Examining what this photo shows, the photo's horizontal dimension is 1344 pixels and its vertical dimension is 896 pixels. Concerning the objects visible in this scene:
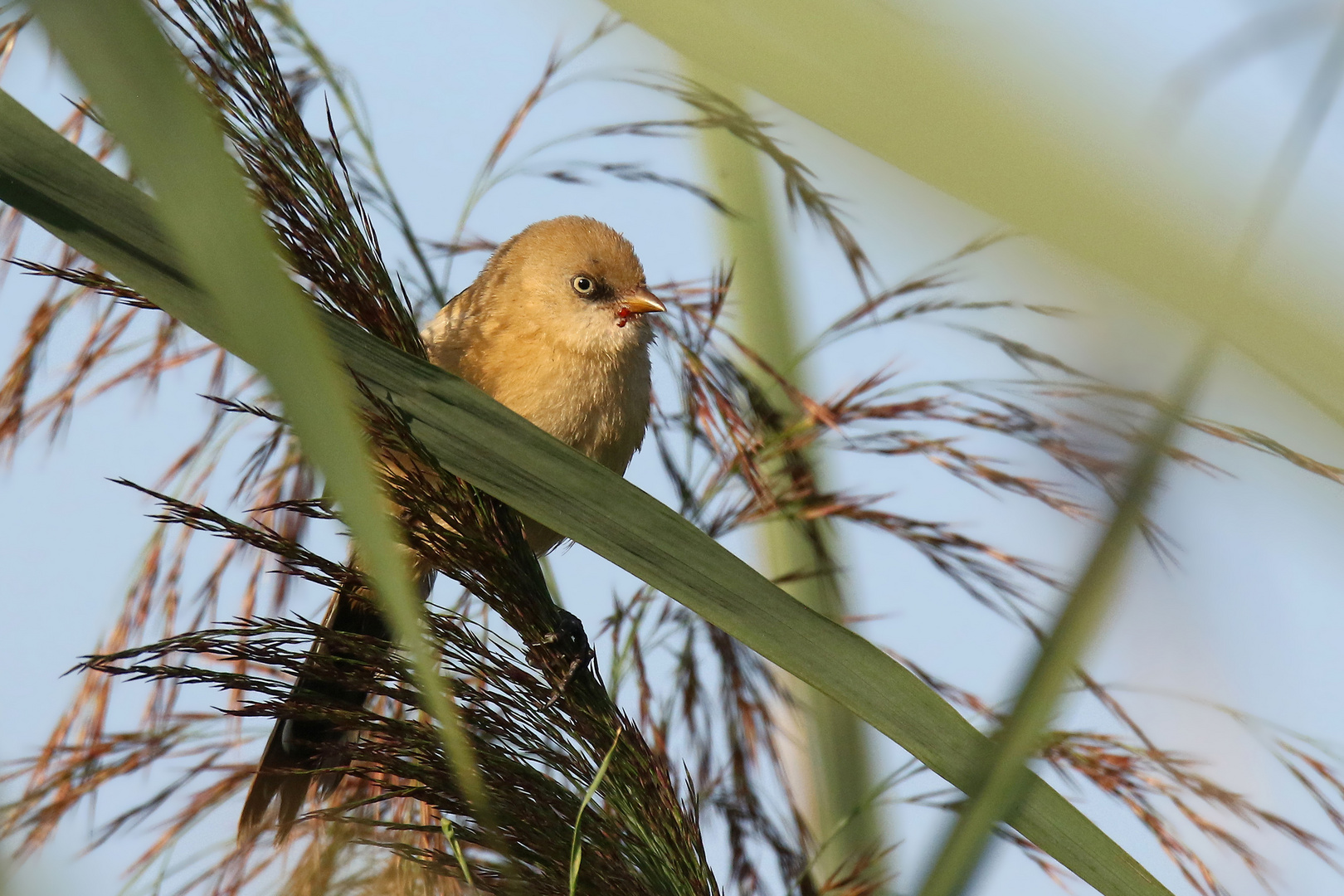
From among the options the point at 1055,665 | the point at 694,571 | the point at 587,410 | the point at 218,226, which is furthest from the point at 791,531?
the point at 218,226

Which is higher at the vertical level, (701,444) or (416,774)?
(701,444)

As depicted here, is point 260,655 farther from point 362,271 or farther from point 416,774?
point 362,271

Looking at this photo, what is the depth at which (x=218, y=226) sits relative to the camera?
0.56m

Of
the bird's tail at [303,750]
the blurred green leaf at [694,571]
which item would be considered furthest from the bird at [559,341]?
the blurred green leaf at [694,571]

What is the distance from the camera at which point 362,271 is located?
4.79 ft

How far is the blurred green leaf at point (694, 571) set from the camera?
1082mm

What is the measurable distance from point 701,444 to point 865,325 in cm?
39

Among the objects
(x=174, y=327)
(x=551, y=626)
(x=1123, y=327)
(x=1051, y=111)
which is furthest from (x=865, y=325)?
(x=1051, y=111)

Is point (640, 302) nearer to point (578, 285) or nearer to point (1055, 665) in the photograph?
point (578, 285)

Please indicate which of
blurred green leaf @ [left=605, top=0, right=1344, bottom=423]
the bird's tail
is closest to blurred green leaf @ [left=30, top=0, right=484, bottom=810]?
blurred green leaf @ [left=605, top=0, right=1344, bottom=423]

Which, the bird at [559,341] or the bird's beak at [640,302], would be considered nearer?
the bird at [559,341]

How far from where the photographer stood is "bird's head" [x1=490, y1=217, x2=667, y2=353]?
2666 millimetres

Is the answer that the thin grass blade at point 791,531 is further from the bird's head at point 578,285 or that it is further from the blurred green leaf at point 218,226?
the blurred green leaf at point 218,226

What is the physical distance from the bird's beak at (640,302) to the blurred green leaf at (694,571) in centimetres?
153
